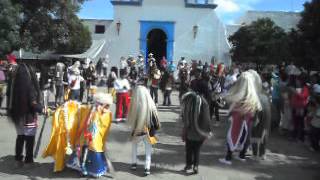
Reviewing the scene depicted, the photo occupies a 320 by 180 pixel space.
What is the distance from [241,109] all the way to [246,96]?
263 millimetres

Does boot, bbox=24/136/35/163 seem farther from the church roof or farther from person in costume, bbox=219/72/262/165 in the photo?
the church roof

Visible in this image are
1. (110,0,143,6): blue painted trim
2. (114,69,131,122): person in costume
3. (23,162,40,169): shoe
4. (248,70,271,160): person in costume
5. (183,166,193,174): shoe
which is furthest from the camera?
(110,0,143,6): blue painted trim

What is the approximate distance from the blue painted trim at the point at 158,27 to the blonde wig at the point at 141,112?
20.4 m

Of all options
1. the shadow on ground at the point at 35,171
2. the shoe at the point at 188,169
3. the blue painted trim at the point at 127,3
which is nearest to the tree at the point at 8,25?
the blue painted trim at the point at 127,3

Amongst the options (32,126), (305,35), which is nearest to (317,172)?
(32,126)

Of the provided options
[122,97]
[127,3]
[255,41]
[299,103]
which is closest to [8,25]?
[127,3]

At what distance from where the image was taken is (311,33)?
18.8m

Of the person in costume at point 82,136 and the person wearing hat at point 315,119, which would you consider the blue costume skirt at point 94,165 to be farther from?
the person wearing hat at point 315,119

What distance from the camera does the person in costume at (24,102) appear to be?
8.22 m

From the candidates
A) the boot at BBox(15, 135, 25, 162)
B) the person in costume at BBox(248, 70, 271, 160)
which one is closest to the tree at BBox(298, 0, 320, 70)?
the person in costume at BBox(248, 70, 271, 160)

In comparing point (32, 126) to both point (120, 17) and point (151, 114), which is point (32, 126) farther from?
point (120, 17)

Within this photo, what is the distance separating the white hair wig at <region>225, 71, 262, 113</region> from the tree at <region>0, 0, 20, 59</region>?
52.2 feet

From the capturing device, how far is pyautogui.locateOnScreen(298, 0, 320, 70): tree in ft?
60.0

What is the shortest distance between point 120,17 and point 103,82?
4.39 m
